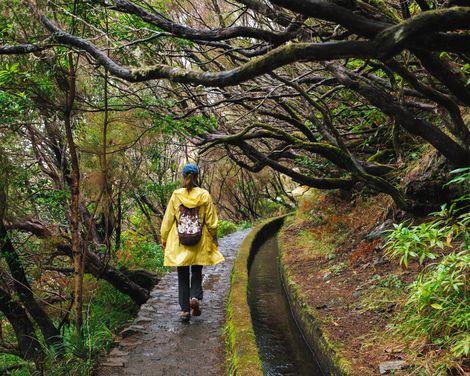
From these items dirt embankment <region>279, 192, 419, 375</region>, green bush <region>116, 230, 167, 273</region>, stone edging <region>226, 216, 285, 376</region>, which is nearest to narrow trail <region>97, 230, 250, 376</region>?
stone edging <region>226, 216, 285, 376</region>

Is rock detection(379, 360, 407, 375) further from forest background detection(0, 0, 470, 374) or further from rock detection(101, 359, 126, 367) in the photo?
rock detection(101, 359, 126, 367)

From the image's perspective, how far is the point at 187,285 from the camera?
551cm

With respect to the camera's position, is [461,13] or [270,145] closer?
[461,13]

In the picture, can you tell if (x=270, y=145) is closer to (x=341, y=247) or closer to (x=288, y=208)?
(x=341, y=247)

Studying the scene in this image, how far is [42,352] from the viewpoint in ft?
20.2

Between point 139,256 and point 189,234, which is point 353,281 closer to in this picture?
point 189,234

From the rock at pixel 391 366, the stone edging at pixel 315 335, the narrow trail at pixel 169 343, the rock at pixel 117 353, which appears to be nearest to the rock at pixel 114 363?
the narrow trail at pixel 169 343

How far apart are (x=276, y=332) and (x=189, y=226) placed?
8.49ft

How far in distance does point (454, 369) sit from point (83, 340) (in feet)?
12.8

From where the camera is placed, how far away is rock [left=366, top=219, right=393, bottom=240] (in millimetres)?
7531

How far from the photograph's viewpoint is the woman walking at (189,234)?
5332mm

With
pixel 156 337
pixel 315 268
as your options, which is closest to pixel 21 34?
pixel 156 337

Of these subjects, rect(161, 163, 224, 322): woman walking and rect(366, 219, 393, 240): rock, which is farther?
rect(366, 219, 393, 240): rock

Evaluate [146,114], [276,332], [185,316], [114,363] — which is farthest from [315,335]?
[146,114]
